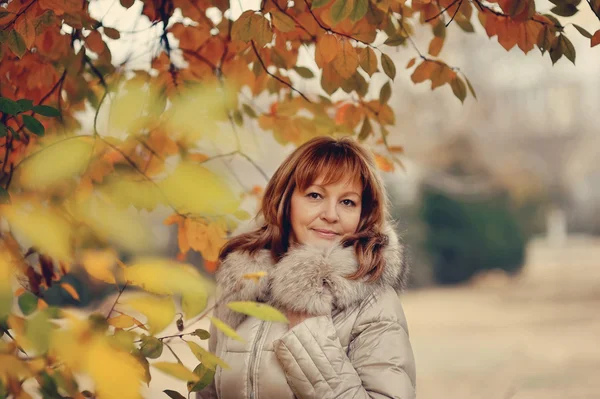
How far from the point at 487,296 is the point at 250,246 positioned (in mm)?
13466

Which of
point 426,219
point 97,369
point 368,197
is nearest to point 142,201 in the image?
point 97,369

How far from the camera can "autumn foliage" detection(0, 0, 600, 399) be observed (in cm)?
81

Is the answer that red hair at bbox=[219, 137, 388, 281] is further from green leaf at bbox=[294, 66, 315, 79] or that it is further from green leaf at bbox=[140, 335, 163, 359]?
green leaf at bbox=[140, 335, 163, 359]

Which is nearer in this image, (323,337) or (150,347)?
(150,347)

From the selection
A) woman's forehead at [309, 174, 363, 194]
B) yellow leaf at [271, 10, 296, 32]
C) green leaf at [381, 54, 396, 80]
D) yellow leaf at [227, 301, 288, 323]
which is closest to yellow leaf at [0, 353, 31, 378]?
yellow leaf at [227, 301, 288, 323]

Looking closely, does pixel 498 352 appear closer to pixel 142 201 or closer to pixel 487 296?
pixel 487 296

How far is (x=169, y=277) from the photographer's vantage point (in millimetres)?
801

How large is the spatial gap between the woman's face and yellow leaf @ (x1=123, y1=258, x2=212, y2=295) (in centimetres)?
122

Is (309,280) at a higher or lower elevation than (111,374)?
lower

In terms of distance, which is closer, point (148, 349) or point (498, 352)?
point (148, 349)

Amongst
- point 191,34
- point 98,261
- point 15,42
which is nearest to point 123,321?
point 98,261

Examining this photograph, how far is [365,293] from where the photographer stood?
6.37 feet

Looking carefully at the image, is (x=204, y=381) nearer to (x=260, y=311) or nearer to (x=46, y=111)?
(x=260, y=311)

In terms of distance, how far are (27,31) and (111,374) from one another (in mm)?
1242
